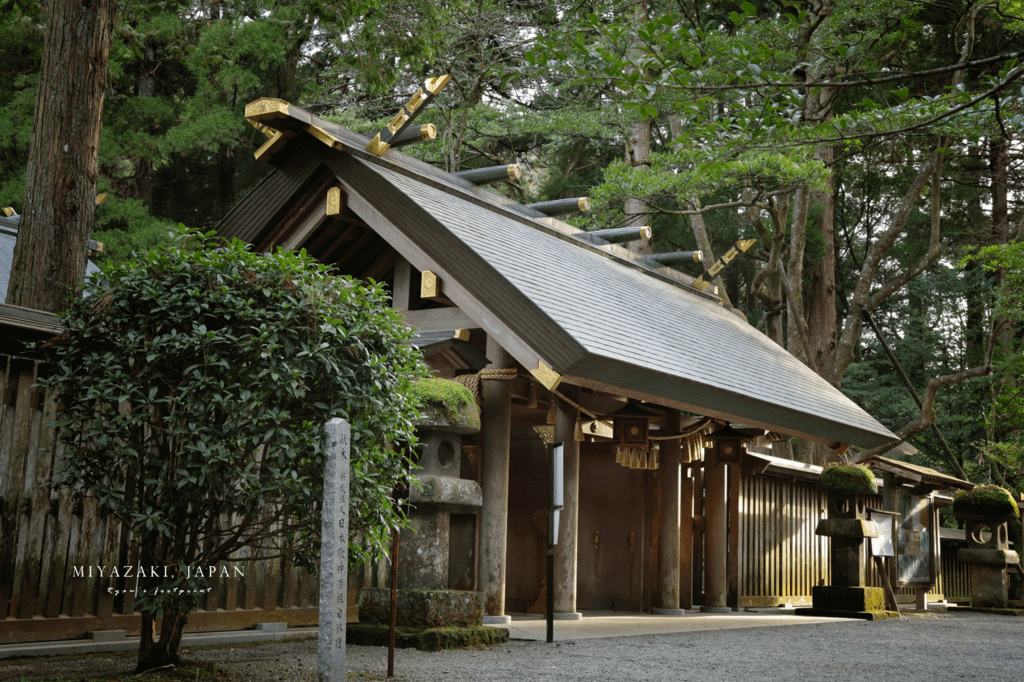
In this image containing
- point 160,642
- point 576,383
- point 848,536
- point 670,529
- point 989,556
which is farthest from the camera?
point 989,556

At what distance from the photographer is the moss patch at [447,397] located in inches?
276

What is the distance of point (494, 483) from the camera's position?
833cm

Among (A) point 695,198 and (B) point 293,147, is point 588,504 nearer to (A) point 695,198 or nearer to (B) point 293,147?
(B) point 293,147

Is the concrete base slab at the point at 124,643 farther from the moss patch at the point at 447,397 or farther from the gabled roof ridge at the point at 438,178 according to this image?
the gabled roof ridge at the point at 438,178

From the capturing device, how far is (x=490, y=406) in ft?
27.9

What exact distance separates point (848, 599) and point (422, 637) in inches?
294

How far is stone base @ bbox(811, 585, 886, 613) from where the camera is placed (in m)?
11.7

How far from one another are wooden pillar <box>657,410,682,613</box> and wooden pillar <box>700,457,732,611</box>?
3.09 feet

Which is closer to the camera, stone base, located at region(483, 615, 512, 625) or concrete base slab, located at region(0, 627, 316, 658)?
concrete base slab, located at region(0, 627, 316, 658)

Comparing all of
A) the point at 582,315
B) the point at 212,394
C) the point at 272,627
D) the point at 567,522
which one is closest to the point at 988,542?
the point at 567,522

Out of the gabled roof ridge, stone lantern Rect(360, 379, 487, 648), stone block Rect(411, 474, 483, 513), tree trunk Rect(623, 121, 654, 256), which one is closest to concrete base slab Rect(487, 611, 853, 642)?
stone lantern Rect(360, 379, 487, 648)

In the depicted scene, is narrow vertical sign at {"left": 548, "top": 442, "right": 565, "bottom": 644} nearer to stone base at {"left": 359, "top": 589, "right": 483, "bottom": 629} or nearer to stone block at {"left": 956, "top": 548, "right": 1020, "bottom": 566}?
stone base at {"left": 359, "top": 589, "right": 483, "bottom": 629}

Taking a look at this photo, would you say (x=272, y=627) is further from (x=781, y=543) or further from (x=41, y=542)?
(x=781, y=543)

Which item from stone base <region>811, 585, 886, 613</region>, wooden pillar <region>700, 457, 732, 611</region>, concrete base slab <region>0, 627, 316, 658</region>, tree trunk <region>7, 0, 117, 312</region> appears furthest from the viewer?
wooden pillar <region>700, 457, 732, 611</region>
